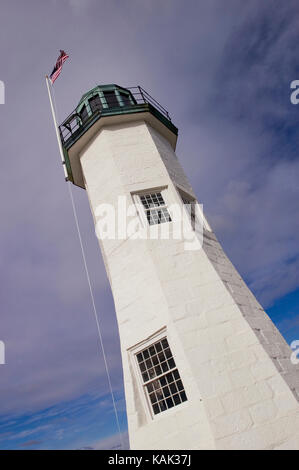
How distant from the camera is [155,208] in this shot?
11070 millimetres

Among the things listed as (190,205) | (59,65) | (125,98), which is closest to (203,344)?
(190,205)

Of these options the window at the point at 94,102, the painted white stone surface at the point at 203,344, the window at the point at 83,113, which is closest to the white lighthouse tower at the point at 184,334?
the painted white stone surface at the point at 203,344

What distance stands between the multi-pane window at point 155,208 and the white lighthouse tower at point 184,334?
0.14 feet

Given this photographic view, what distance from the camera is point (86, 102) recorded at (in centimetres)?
1738

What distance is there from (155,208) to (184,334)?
205 inches

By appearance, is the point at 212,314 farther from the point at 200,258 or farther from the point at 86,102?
the point at 86,102

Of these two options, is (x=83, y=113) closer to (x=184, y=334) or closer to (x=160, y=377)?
(x=184, y=334)

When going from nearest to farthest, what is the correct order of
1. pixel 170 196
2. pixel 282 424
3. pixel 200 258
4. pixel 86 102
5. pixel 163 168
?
pixel 282 424 < pixel 200 258 < pixel 170 196 < pixel 163 168 < pixel 86 102

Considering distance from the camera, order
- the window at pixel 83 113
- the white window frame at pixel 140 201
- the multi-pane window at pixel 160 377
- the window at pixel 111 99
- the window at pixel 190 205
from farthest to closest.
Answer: the window at pixel 83 113 → the window at pixel 111 99 → the window at pixel 190 205 → the white window frame at pixel 140 201 → the multi-pane window at pixel 160 377

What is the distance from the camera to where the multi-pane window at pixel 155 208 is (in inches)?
428

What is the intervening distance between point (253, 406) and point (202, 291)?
3.28 metres

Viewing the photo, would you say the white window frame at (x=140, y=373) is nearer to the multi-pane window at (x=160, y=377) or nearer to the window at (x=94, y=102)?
the multi-pane window at (x=160, y=377)
